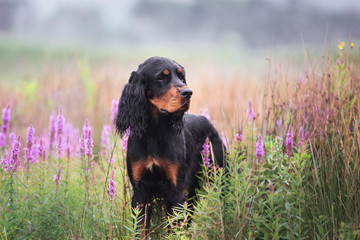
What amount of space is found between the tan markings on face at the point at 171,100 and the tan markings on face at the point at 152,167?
1.52 ft

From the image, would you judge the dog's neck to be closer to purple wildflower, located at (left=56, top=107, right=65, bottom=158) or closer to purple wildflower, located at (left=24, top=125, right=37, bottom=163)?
purple wildflower, located at (left=56, top=107, right=65, bottom=158)

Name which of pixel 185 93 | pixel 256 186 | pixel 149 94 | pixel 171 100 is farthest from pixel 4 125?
pixel 256 186

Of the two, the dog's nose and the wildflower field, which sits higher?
the dog's nose

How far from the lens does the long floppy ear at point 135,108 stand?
3.03 metres

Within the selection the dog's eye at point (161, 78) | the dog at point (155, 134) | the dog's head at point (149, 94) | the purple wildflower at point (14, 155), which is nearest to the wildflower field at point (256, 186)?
the purple wildflower at point (14, 155)

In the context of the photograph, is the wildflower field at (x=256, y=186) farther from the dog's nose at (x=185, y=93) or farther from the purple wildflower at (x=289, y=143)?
the dog's nose at (x=185, y=93)

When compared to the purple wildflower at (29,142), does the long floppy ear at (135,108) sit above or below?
above

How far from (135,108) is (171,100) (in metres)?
0.44

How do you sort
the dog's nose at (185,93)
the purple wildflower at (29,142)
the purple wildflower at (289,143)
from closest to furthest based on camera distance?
the purple wildflower at (289,143) < the dog's nose at (185,93) < the purple wildflower at (29,142)

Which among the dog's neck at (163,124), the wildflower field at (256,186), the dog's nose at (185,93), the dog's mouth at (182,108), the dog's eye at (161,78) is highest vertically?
the dog's eye at (161,78)

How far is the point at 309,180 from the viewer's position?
9.85 feet

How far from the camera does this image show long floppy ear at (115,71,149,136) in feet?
9.93

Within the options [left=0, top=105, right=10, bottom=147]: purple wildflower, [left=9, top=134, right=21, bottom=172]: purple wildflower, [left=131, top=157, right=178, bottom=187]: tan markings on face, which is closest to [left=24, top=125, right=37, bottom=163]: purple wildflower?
[left=9, top=134, right=21, bottom=172]: purple wildflower

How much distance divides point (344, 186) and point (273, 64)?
164cm
